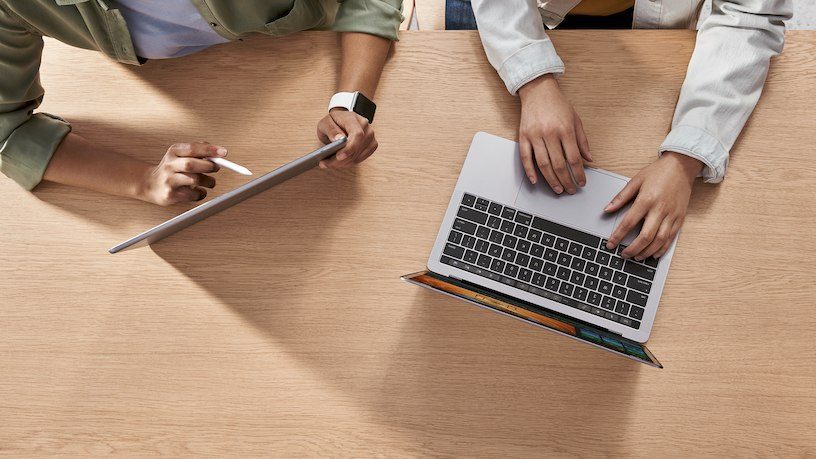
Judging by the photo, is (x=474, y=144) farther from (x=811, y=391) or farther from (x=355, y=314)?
(x=811, y=391)

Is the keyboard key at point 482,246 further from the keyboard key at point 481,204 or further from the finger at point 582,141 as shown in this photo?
the finger at point 582,141

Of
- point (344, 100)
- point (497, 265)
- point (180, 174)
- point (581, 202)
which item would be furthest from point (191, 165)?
point (581, 202)

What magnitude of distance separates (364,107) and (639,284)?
1.60ft

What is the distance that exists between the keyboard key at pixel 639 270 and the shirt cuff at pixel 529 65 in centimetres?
32

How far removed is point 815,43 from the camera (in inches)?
35.4

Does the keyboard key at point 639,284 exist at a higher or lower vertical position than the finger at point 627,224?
lower

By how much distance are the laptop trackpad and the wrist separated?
0.26 ft

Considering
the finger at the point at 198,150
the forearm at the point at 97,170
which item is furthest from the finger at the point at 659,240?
the forearm at the point at 97,170

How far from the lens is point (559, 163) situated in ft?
2.81

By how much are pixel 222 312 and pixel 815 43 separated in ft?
3.33

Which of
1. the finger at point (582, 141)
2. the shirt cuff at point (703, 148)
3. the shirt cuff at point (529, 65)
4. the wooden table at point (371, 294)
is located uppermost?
the shirt cuff at point (529, 65)

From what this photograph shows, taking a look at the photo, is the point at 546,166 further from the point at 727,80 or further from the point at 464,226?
the point at 727,80

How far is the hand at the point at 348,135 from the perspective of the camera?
0.86 meters

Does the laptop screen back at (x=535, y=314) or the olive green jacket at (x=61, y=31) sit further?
the olive green jacket at (x=61, y=31)
